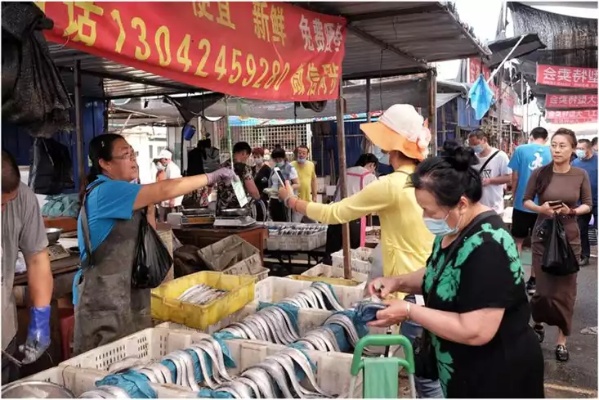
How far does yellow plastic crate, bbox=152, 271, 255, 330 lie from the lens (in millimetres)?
3338

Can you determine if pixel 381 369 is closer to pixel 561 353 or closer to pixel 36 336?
pixel 36 336

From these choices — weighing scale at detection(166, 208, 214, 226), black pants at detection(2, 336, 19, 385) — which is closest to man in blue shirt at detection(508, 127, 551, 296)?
weighing scale at detection(166, 208, 214, 226)

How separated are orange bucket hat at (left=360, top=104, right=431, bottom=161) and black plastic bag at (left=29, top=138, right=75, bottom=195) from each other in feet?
16.5

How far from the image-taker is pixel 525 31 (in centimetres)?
1141

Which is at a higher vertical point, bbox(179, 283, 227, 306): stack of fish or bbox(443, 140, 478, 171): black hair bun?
bbox(443, 140, 478, 171): black hair bun

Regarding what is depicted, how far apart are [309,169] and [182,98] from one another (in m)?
2.72

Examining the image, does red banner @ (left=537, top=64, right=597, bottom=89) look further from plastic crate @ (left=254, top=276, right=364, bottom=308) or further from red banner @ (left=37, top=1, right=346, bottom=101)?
plastic crate @ (left=254, top=276, right=364, bottom=308)

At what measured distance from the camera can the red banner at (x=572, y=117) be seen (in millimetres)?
21906

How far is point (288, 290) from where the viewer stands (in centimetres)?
430

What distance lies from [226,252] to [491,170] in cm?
383

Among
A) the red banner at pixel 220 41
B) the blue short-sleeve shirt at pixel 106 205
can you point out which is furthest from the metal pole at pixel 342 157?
the blue short-sleeve shirt at pixel 106 205

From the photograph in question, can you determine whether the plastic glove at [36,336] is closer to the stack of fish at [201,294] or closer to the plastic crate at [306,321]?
the plastic crate at [306,321]

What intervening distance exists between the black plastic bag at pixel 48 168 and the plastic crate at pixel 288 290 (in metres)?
3.91

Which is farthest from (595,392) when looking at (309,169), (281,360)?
(309,169)
